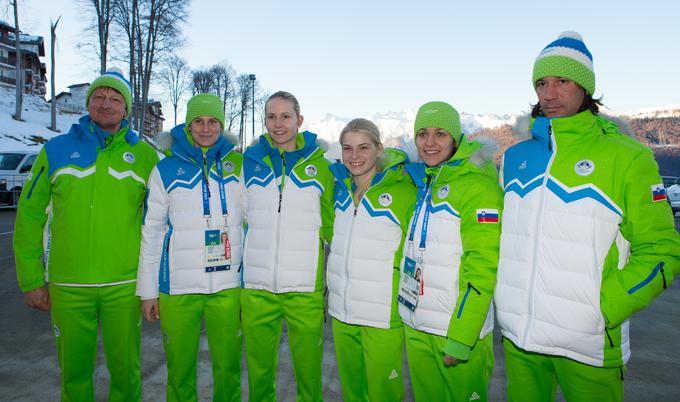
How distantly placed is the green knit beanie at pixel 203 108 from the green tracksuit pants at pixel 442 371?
2.03 metres

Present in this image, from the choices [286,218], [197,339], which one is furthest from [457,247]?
[197,339]

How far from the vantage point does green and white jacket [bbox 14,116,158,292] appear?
9.37ft

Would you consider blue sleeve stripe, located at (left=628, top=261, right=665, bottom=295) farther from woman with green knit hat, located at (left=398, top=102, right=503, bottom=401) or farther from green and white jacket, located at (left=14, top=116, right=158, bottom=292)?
green and white jacket, located at (left=14, top=116, right=158, bottom=292)

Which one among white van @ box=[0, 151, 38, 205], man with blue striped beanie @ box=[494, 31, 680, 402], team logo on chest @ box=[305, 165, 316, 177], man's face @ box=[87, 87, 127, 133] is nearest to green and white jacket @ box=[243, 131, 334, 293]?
team logo on chest @ box=[305, 165, 316, 177]

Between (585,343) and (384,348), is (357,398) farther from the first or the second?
(585,343)

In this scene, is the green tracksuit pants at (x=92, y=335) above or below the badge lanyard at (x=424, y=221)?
below

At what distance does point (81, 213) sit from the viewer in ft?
9.39

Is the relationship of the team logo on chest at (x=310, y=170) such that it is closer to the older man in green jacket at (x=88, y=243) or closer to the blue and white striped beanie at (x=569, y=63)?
the older man in green jacket at (x=88, y=243)

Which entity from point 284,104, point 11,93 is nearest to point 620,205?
point 284,104

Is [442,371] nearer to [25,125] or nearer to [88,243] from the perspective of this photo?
[88,243]

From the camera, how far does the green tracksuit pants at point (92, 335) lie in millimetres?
2840

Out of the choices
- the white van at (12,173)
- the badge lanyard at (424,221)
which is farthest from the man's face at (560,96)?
the white van at (12,173)

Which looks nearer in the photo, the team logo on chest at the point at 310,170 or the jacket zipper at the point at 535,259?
the jacket zipper at the point at 535,259

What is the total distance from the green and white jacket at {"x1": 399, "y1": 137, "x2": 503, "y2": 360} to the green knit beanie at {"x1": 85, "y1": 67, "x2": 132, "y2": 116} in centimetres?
226
